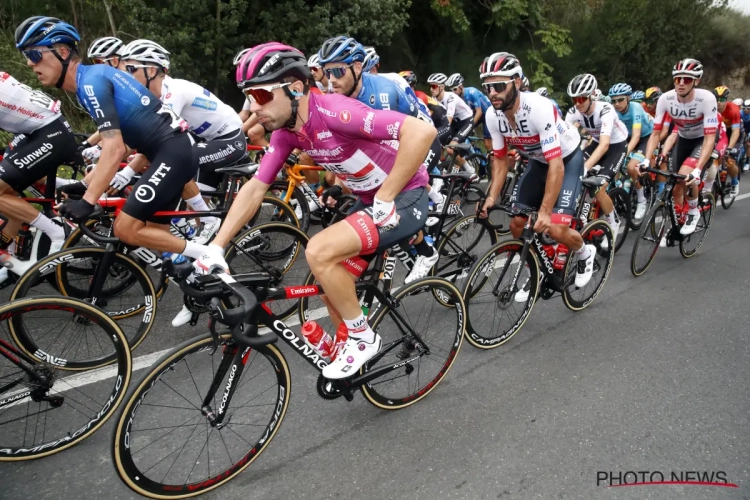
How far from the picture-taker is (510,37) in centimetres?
1612

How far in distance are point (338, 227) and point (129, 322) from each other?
2.49m

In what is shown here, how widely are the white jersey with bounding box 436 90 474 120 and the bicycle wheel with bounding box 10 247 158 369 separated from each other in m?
7.26

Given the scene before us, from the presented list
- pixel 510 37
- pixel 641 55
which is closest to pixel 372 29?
pixel 510 37

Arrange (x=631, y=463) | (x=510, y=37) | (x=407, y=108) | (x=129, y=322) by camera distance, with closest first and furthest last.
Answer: (x=631, y=463), (x=129, y=322), (x=407, y=108), (x=510, y=37)

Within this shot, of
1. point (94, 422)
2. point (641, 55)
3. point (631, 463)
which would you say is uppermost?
point (641, 55)

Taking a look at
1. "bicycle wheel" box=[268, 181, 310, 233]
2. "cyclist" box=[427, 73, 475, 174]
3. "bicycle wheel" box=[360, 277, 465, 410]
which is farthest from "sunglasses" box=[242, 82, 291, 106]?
"cyclist" box=[427, 73, 475, 174]

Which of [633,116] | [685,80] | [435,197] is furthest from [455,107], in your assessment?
Answer: [435,197]

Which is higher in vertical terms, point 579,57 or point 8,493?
point 579,57

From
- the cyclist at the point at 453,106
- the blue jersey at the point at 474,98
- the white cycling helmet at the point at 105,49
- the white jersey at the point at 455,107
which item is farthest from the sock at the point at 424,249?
the blue jersey at the point at 474,98

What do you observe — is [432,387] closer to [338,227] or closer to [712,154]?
[338,227]

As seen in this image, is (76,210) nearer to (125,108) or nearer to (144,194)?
(144,194)

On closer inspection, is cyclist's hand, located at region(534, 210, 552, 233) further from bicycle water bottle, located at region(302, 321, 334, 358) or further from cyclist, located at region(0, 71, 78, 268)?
cyclist, located at region(0, 71, 78, 268)

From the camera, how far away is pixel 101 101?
11.0ft

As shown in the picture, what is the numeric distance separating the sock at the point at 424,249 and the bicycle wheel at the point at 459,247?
14.4 inches
